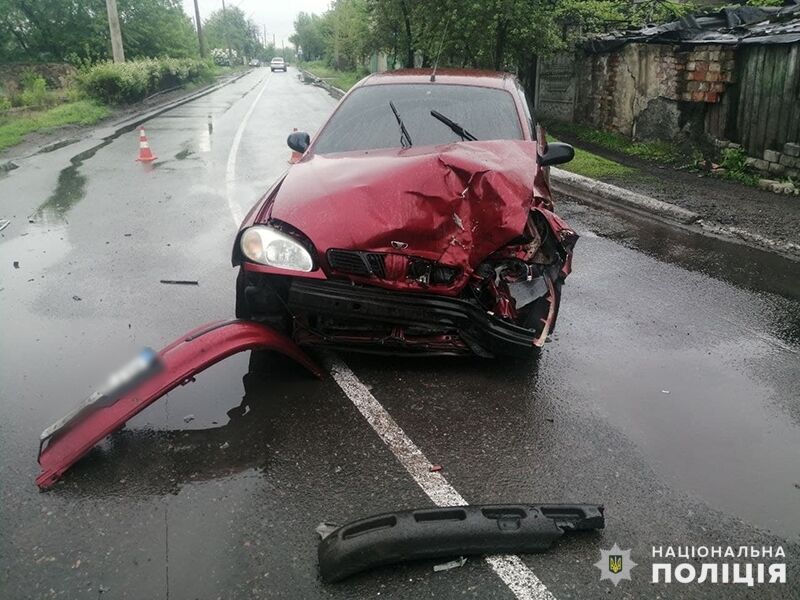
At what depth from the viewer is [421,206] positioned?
11.7 feet

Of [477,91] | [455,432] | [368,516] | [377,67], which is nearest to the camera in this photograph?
[368,516]

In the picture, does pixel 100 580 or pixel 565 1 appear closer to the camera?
pixel 100 580

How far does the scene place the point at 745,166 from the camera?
958 cm

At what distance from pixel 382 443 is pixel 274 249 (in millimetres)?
1258

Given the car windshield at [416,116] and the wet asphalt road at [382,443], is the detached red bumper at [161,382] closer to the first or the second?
the wet asphalt road at [382,443]

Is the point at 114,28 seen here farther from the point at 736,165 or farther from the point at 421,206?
the point at 421,206

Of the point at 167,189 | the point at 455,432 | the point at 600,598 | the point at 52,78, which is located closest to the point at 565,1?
the point at 167,189

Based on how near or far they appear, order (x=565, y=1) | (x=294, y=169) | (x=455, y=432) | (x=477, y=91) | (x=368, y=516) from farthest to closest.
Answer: (x=565, y=1) → (x=477, y=91) → (x=294, y=169) → (x=455, y=432) → (x=368, y=516)

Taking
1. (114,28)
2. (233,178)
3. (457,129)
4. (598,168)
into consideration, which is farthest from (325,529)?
(114,28)

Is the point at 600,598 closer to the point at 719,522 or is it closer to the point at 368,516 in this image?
the point at 719,522

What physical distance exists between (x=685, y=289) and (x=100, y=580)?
5077mm

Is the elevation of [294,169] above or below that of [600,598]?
above

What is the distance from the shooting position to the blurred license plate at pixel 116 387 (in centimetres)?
309

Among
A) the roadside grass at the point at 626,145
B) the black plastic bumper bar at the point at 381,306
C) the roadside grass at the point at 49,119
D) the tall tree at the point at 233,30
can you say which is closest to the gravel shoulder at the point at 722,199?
the roadside grass at the point at 626,145
